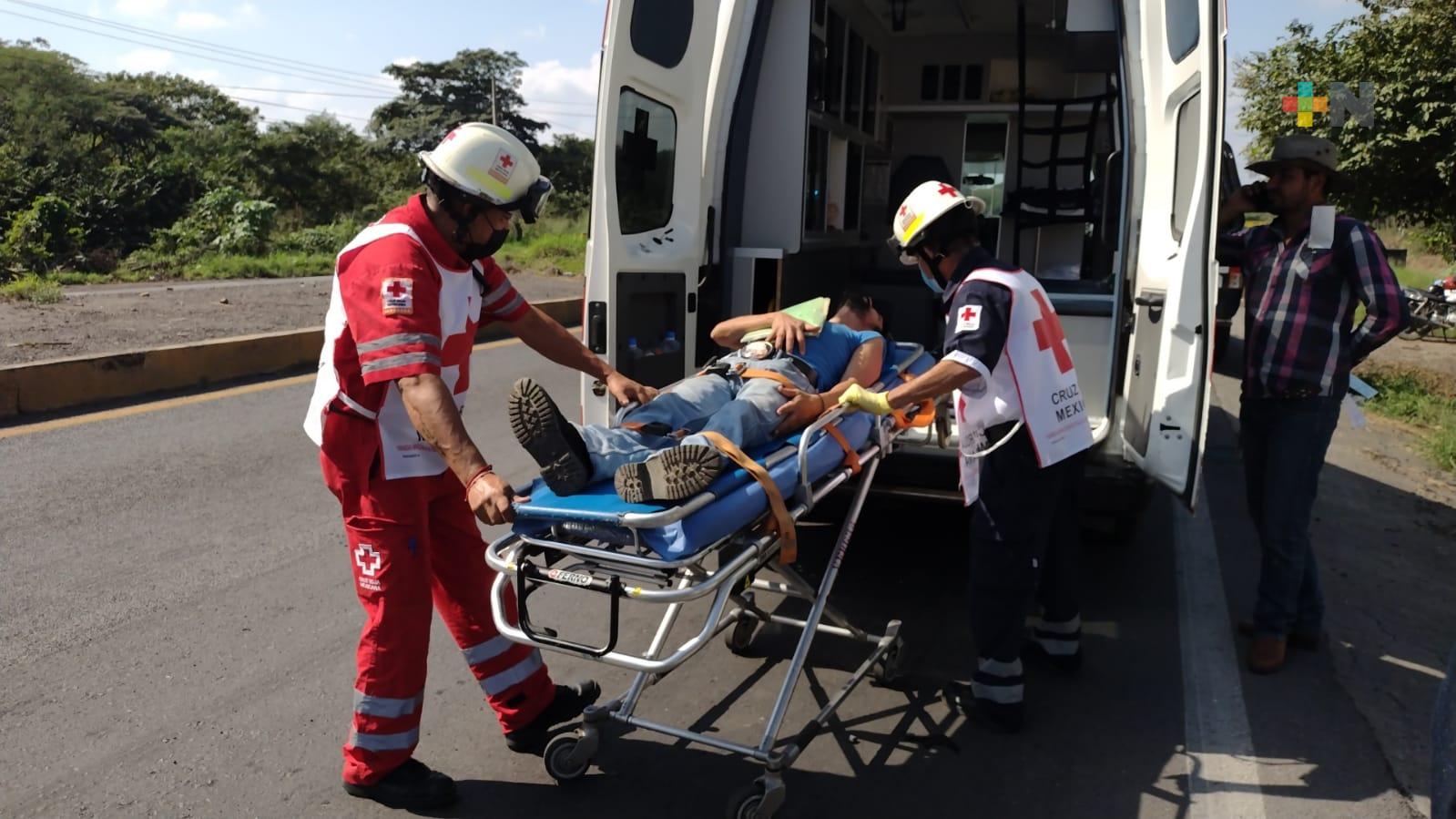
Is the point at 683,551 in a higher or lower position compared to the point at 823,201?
lower

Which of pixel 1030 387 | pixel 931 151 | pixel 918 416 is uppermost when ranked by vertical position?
pixel 931 151

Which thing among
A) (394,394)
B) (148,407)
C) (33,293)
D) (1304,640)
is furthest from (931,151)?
(33,293)

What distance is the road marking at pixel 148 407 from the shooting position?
22.6 feet

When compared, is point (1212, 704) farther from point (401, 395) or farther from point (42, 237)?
point (42, 237)

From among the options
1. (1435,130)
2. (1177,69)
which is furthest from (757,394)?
(1435,130)

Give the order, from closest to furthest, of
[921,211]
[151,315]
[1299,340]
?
[921,211] → [1299,340] → [151,315]

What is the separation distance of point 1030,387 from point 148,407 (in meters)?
6.73

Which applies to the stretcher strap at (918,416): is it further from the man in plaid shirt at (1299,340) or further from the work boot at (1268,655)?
the work boot at (1268,655)

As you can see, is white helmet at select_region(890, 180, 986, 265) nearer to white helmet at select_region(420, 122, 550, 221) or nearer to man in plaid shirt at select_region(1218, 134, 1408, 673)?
white helmet at select_region(420, 122, 550, 221)

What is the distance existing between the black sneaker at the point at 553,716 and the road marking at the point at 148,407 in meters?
5.17

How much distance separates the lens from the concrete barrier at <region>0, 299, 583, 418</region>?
23.9 ft

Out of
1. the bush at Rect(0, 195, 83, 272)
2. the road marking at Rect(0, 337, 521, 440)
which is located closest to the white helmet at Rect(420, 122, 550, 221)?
the road marking at Rect(0, 337, 521, 440)

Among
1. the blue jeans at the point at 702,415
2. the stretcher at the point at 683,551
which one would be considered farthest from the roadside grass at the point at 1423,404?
the stretcher at the point at 683,551

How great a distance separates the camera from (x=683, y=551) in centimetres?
253
